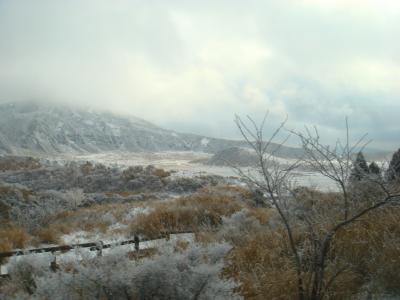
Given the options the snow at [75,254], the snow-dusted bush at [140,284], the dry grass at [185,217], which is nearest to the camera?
the snow-dusted bush at [140,284]

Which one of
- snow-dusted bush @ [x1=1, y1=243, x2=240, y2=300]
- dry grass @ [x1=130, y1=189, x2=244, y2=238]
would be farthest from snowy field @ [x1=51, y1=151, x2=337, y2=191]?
snow-dusted bush @ [x1=1, y1=243, x2=240, y2=300]

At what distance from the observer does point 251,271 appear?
6.20 m

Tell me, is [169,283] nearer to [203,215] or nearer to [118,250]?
[118,250]

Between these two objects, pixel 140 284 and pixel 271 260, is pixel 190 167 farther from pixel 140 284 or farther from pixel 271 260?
pixel 140 284

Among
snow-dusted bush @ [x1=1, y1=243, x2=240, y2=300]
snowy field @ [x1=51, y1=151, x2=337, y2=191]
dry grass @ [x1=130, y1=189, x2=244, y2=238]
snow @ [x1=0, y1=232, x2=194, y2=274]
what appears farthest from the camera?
snowy field @ [x1=51, y1=151, x2=337, y2=191]

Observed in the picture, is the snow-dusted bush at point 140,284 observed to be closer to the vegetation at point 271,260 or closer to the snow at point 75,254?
the vegetation at point 271,260

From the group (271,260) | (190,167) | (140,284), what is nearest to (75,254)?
(140,284)

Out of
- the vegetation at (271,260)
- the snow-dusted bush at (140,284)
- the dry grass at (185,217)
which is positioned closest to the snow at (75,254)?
the vegetation at (271,260)

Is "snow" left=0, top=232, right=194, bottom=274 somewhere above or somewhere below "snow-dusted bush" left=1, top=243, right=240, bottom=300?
below

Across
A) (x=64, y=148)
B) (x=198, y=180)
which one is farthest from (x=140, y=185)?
(x=64, y=148)

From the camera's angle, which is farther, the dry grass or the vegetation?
the dry grass

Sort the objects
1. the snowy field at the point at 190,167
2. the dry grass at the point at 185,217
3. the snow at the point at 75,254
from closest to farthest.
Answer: the snow at the point at 75,254 < the dry grass at the point at 185,217 < the snowy field at the point at 190,167

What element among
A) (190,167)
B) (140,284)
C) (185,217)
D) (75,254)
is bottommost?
(190,167)

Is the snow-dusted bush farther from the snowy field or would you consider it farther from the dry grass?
the dry grass
